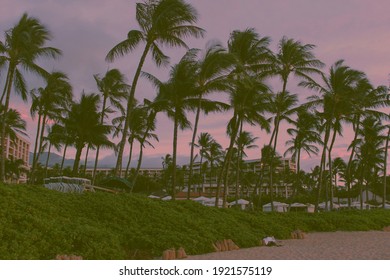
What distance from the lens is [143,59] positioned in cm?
2108

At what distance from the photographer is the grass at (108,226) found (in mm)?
9734

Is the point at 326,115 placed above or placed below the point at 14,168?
above

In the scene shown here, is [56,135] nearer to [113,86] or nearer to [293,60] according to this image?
[113,86]

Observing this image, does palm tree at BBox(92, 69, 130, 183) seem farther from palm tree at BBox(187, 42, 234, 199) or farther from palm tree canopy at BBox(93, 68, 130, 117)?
palm tree at BBox(187, 42, 234, 199)

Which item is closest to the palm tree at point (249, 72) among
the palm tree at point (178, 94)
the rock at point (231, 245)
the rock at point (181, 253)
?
the palm tree at point (178, 94)

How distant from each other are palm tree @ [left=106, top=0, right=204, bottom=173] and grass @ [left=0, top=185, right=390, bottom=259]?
5909mm

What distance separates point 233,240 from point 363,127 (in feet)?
94.1

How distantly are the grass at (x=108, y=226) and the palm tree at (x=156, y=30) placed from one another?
5.91m

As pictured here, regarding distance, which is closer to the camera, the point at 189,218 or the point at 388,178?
the point at 189,218

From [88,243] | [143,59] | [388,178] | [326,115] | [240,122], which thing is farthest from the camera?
[388,178]

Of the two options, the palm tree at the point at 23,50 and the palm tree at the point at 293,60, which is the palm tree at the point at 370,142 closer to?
the palm tree at the point at 293,60

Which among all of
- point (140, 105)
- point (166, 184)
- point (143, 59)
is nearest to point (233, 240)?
point (143, 59)

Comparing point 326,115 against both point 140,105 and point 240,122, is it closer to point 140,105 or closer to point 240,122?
point 240,122

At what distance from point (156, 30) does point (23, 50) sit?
683 centimetres
